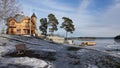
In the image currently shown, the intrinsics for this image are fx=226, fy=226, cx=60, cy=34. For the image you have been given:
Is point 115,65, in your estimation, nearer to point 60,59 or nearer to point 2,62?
point 60,59

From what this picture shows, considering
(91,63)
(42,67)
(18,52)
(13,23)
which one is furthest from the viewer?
(13,23)

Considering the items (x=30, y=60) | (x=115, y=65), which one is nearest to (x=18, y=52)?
(x=30, y=60)

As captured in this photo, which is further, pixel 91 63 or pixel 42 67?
pixel 91 63

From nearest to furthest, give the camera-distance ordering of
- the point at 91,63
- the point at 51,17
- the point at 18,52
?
the point at 91,63 → the point at 18,52 → the point at 51,17

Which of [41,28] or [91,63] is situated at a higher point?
[41,28]

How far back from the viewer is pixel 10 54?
20.2 metres

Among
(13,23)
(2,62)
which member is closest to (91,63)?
(2,62)

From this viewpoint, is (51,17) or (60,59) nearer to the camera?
(60,59)

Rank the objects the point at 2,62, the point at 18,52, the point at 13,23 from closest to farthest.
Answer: the point at 2,62 → the point at 18,52 → the point at 13,23

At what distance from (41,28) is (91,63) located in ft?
252

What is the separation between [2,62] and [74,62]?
5608mm

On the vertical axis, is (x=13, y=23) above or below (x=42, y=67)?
above

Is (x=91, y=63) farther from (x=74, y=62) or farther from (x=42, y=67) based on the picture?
(x=42, y=67)

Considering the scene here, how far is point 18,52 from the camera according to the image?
20734 millimetres
